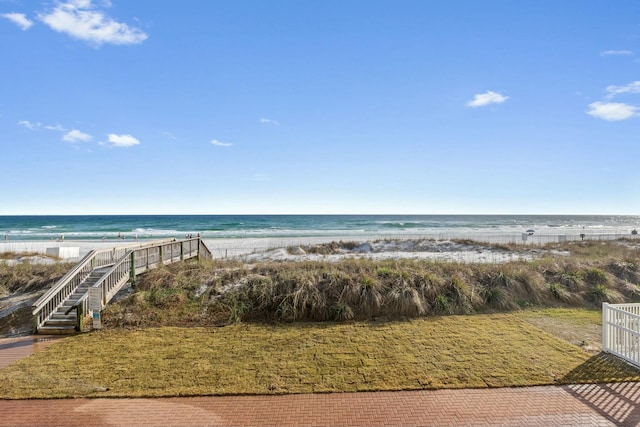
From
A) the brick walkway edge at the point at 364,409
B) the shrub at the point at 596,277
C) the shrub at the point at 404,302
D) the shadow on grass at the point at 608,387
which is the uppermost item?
the shrub at the point at 596,277

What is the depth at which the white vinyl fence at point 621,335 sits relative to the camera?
19.8ft

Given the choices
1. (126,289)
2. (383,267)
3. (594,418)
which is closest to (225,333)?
(126,289)

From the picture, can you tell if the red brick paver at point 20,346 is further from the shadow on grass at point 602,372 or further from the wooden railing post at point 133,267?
the shadow on grass at point 602,372

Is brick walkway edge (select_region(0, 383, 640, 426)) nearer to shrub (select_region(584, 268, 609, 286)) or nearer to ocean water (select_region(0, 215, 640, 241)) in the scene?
shrub (select_region(584, 268, 609, 286))

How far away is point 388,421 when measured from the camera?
4.38 meters

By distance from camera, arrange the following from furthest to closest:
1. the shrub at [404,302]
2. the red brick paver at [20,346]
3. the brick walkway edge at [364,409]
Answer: the shrub at [404,302], the red brick paver at [20,346], the brick walkway edge at [364,409]

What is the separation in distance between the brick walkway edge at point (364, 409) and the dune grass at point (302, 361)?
205 mm

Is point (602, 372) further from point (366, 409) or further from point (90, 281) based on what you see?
point (90, 281)

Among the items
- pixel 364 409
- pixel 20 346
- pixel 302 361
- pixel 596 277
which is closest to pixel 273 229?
pixel 596 277

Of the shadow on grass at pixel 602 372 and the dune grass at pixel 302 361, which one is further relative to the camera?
the shadow on grass at pixel 602 372

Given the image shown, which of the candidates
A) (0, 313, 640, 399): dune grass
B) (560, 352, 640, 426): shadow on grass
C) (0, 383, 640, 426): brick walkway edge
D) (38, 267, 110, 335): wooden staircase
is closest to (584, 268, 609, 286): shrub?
(0, 313, 640, 399): dune grass

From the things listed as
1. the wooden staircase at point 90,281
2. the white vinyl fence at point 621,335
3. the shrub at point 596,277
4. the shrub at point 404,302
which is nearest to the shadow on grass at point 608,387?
the white vinyl fence at point 621,335

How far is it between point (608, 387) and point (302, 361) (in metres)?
4.72

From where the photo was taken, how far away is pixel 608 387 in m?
5.20
